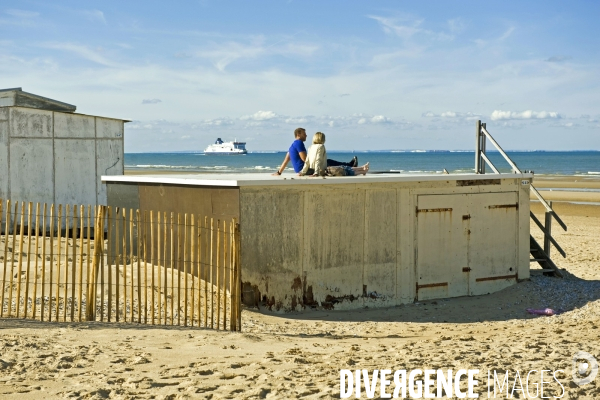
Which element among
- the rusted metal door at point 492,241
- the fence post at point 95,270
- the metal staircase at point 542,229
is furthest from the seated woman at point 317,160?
the metal staircase at point 542,229

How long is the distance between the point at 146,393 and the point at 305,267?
4.98 m

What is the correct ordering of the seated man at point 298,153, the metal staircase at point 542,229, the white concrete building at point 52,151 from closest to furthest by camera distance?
the seated man at point 298,153, the metal staircase at point 542,229, the white concrete building at point 52,151

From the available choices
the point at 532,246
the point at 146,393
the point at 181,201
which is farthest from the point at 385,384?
the point at 532,246

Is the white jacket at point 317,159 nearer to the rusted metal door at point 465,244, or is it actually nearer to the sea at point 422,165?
the rusted metal door at point 465,244

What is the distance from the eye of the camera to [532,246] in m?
13.9

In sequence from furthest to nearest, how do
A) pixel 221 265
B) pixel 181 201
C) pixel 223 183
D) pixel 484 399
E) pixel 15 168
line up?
pixel 15 168 → pixel 181 201 → pixel 223 183 → pixel 221 265 → pixel 484 399

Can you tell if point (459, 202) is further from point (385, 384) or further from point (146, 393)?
point (146, 393)

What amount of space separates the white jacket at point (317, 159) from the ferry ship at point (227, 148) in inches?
5287

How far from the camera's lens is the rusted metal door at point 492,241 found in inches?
488

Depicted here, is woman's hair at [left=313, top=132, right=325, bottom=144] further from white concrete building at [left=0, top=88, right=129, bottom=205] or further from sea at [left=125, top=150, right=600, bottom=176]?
sea at [left=125, top=150, right=600, bottom=176]

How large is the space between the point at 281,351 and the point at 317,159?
433 centimetres

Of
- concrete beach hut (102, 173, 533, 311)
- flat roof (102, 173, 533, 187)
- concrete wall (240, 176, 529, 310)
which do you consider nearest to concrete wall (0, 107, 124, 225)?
flat roof (102, 173, 533, 187)

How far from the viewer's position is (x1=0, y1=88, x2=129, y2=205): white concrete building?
636 inches

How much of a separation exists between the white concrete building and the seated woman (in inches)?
295
